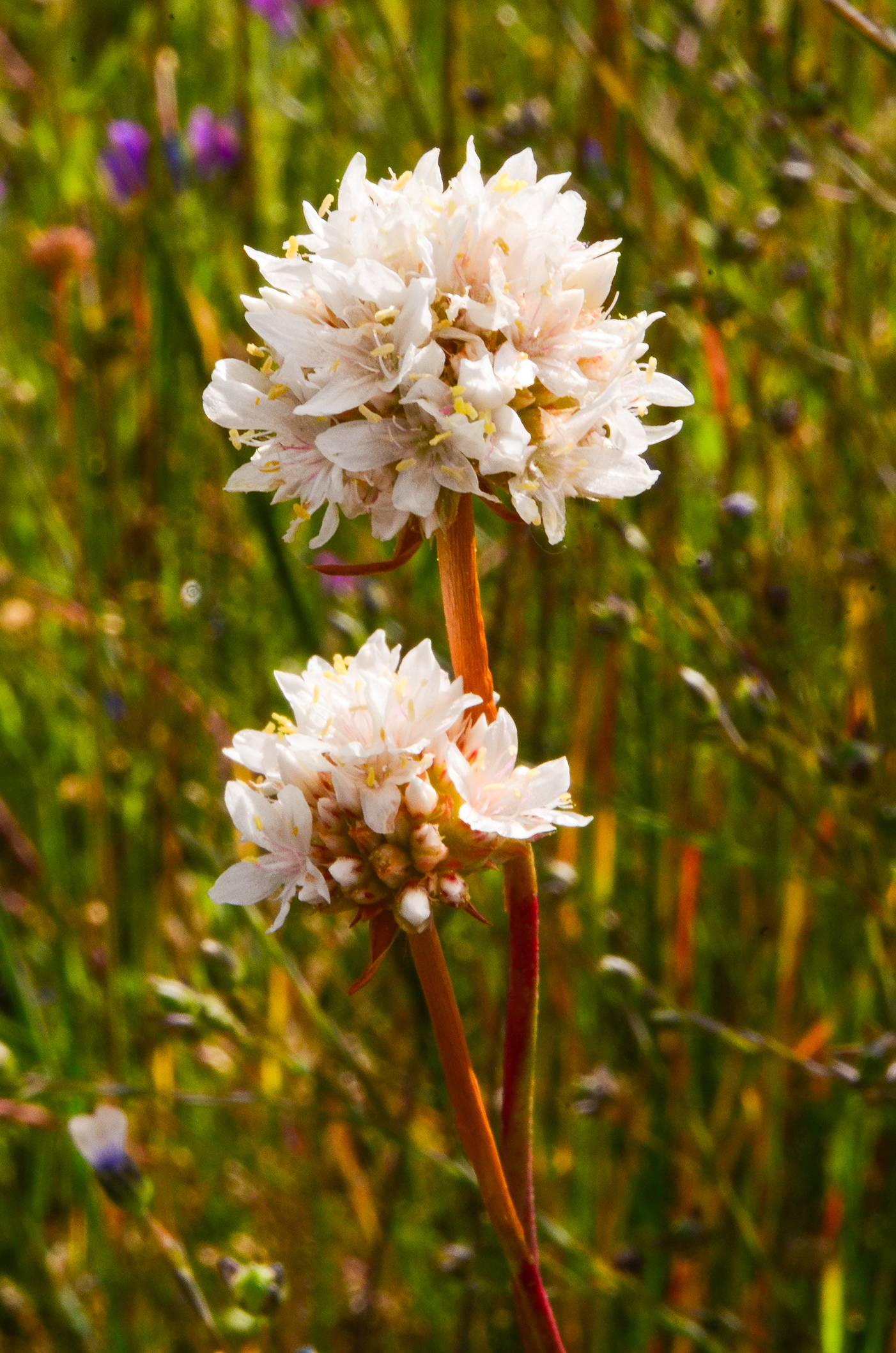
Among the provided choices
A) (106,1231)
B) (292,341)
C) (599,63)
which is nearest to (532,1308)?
(292,341)

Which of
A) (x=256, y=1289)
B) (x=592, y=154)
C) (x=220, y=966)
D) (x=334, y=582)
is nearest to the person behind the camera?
(x=256, y=1289)

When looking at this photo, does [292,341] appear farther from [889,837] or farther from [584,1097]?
[584,1097]

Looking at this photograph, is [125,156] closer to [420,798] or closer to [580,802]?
[580,802]

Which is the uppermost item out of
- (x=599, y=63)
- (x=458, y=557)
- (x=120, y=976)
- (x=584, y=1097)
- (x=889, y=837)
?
(x=599, y=63)

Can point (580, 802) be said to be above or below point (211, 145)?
below

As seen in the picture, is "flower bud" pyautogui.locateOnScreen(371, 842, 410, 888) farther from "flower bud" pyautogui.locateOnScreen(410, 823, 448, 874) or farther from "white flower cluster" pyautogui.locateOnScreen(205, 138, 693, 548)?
"white flower cluster" pyautogui.locateOnScreen(205, 138, 693, 548)

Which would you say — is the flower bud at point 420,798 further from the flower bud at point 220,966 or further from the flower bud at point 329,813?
the flower bud at point 220,966

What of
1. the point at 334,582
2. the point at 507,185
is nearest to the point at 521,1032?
the point at 507,185

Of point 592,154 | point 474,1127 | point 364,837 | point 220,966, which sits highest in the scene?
point 592,154
